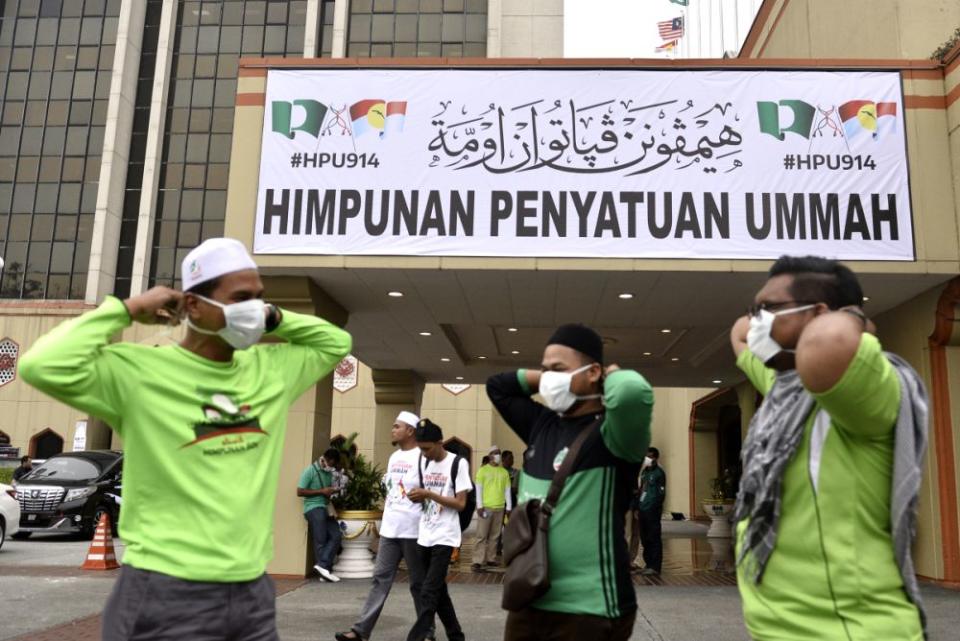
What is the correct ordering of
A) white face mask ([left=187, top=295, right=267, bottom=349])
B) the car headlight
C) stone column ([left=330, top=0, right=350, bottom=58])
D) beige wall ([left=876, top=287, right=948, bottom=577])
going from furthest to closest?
stone column ([left=330, top=0, right=350, bottom=58])
the car headlight
beige wall ([left=876, top=287, right=948, bottom=577])
white face mask ([left=187, top=295, right=267, bottom=349])

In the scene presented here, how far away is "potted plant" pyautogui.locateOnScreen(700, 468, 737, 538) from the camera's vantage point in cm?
1376

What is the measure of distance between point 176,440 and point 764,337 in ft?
5.72

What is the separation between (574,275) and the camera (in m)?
10.3

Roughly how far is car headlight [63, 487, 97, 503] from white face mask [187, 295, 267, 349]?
1547 centimetres

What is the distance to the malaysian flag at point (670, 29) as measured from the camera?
40234 mm

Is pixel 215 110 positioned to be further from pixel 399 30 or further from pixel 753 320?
pixel 753 320

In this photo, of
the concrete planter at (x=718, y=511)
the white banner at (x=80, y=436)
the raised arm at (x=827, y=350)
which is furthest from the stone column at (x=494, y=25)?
the raised arm at (x=827, y=350)

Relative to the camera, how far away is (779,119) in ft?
33.5

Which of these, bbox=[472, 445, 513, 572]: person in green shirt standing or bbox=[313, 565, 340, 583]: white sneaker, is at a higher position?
bbox=[472, 445, 513, 572]: person in green shirt standing

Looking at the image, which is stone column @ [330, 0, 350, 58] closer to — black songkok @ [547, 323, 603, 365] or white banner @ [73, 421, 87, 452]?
white banner @ [73, 421, 87, 452]

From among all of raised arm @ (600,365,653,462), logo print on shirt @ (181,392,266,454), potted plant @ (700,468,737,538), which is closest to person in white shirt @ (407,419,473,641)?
raised arm @ (600,365,653,462)

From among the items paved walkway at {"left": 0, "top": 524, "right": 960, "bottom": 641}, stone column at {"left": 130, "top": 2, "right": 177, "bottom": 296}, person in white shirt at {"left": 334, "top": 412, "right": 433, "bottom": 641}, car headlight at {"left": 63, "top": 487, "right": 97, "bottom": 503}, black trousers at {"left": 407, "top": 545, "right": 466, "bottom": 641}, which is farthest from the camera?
stone column at {"left": 130, "top": 2, "right": 177, "bottom": 296}

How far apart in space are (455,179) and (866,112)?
505cm

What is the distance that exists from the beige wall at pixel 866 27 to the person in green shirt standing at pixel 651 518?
668 cm
